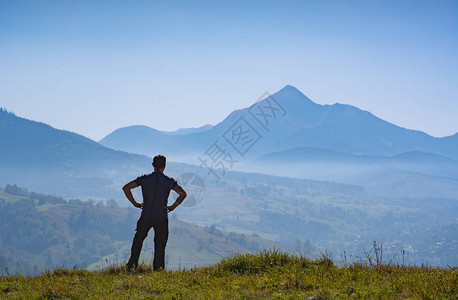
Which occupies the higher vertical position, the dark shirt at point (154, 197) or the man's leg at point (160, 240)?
the dark shirt at point (154, 197)

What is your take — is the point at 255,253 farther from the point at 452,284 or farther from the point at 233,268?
the point at 452,284

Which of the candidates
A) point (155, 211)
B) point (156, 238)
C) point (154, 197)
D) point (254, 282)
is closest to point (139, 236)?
point (156, 238)

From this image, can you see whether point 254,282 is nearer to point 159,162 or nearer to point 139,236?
point 139,236

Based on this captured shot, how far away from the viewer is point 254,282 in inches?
278

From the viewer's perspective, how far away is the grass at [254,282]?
6.22 metres

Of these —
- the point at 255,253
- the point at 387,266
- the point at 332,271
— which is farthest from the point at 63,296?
the point at 387,266

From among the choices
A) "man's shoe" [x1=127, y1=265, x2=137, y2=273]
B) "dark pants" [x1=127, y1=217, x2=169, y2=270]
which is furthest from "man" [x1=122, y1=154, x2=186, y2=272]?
"man's shoe" [x1=127, y1=265, x2=137, y2=273]

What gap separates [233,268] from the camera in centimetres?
839

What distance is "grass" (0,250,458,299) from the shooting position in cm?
622

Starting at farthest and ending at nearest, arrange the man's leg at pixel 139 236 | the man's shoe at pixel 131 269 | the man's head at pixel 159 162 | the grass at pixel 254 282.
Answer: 1. the man's head at pixel 159 162
2. the man's leg at pixel 139 236
3. the man's shoe at pixel 131 269
4. the grass at pixel 254 282

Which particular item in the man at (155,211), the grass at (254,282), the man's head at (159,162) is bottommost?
the grass at (254,282)

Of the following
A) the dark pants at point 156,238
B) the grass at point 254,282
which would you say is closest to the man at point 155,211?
the dark pants at point 156,238

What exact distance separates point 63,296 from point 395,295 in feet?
19.3

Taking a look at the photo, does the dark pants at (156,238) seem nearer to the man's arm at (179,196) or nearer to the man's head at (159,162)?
the man's arm at (179,196)
